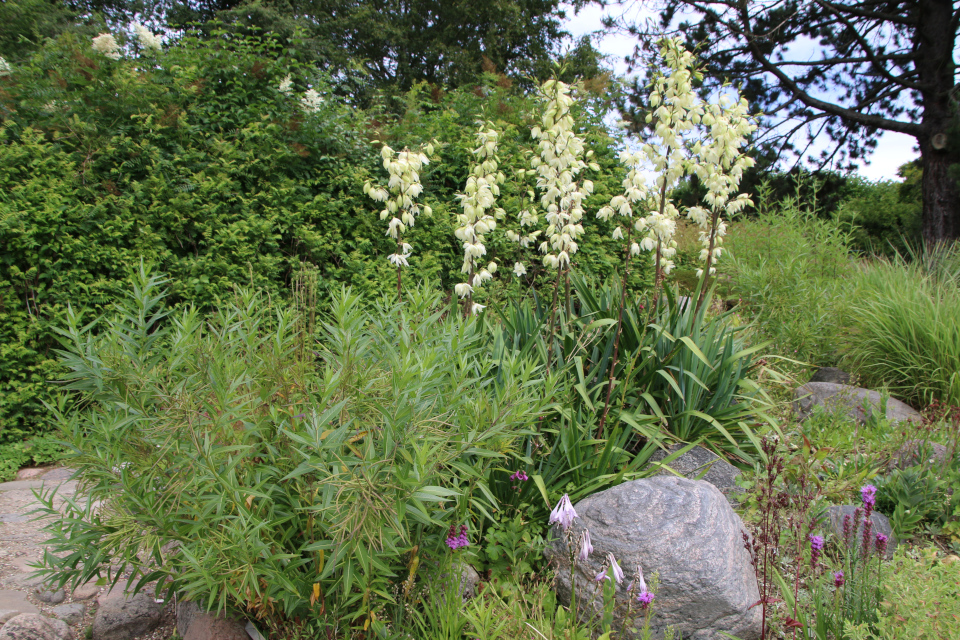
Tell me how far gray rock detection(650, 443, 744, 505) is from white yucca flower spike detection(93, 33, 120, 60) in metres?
6.11

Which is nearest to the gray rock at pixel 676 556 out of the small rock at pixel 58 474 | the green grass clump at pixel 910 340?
the green grass clump at pixel 910 340

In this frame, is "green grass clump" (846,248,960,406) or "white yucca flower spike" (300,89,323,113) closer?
"green grass clump" (846,248,960,406)

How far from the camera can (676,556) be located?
8.34 feet

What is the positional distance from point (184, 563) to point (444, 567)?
943mm

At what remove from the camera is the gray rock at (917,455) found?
12.0ft

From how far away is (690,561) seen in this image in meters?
2.53

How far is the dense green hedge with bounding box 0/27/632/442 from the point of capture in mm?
4578

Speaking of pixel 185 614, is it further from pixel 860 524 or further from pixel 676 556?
pixel 860 524

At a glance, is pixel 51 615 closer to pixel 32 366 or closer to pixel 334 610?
pixel 334 610

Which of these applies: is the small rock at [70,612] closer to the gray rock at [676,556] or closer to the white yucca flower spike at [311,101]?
the gray rock at [676,556]

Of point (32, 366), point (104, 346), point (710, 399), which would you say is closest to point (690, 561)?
point (710, 399)

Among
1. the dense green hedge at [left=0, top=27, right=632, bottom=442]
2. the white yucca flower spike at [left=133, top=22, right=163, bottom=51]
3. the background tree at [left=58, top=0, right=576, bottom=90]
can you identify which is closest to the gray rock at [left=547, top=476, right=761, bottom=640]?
the dense green hedge at [left=0, top=27, right=632, bottom=442]

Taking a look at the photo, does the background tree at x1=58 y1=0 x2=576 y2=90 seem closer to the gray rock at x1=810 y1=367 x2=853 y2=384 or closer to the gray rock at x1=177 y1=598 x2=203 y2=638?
the gray rock at x1=810 y1=367 x2=853 y2=384

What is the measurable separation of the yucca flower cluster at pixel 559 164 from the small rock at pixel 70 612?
3.07 metres
